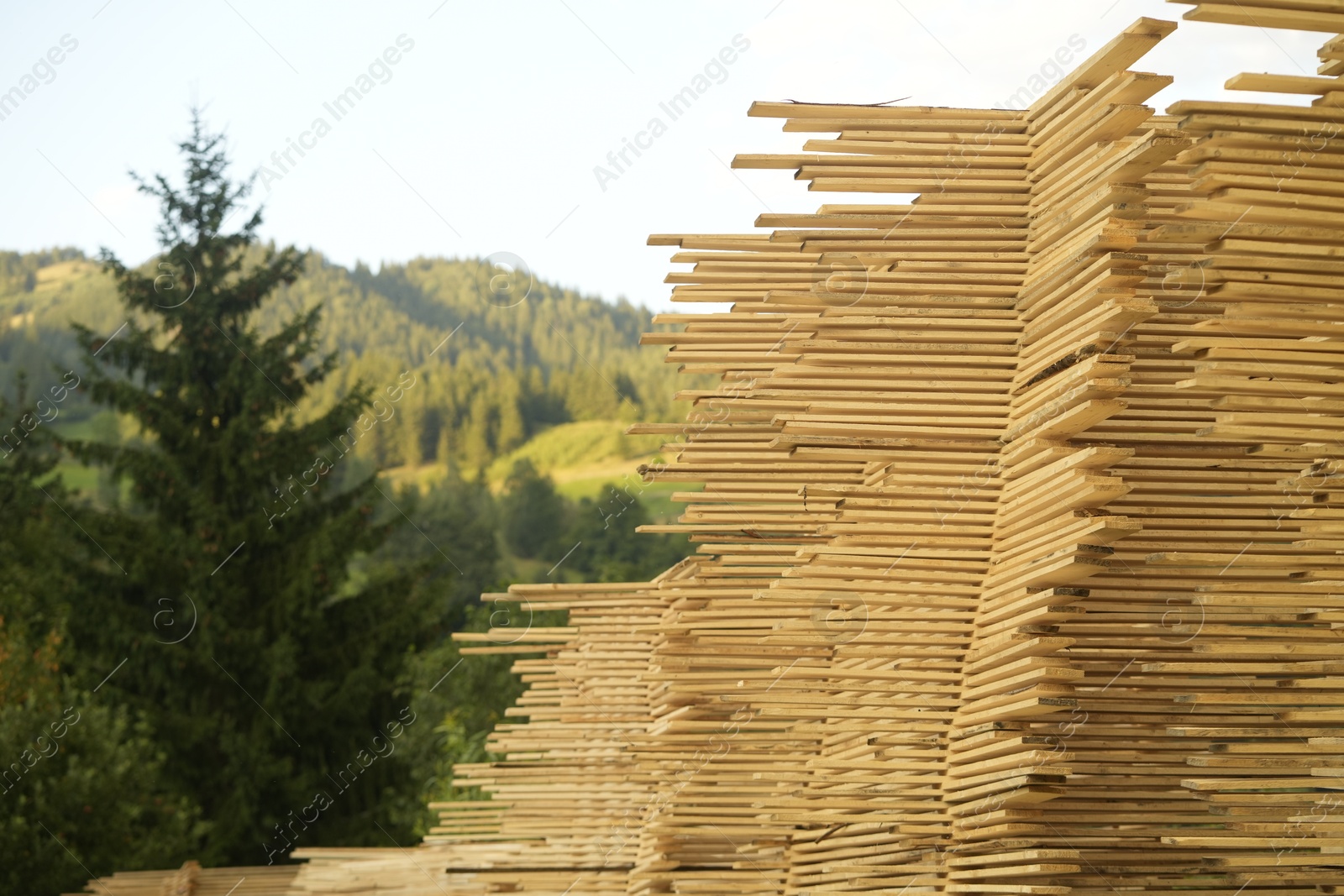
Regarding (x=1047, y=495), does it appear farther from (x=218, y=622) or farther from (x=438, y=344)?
(x=438, y=344)

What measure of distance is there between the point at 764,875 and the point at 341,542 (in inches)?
649

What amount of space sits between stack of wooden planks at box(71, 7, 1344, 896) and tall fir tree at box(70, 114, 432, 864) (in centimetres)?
1497

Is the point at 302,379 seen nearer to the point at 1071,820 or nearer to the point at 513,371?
the point at 1071,820

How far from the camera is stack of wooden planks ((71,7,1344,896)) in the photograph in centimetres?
286

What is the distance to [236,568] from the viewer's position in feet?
64.3

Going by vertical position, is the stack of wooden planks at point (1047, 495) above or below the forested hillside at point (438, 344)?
below

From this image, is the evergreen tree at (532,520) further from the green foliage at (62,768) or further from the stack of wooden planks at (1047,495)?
the stack of wooden planks at (1047,495)

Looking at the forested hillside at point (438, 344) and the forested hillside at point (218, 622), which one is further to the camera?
the forested hillside at point (438, 344)

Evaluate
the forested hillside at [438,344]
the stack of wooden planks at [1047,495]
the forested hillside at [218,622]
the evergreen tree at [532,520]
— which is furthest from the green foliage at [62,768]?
the evergreen tree at [532,520]

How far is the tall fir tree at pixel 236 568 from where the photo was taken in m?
18.5

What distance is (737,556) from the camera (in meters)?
4.53

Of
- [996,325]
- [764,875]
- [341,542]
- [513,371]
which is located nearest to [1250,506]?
[996,325]

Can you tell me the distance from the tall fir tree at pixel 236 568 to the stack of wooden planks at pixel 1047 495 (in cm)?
1497

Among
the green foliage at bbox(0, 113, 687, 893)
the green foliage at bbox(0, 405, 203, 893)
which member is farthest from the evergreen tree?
the green foliage at bbox(0, 405, 203, 893)
